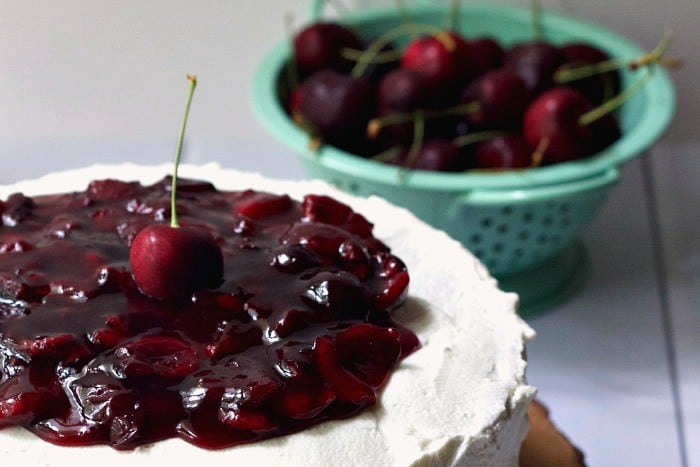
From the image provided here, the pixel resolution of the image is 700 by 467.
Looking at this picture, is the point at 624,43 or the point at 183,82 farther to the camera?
the point at 183,82

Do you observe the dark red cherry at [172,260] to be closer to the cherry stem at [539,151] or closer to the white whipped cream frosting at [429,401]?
the white whipped cream frosting at [429,401]

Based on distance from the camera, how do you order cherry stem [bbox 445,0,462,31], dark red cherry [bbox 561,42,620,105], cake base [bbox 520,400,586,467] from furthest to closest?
cherry stem [bbox 445,0,462,31] < dark red cherry [bbox 561,42,620,105] < cake base [bbox 520,400,586,467]

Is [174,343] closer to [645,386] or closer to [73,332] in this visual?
[73,332]

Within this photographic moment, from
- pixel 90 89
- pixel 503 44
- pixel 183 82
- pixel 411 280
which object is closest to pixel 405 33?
pixel 503 44

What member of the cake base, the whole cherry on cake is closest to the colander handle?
the cake base

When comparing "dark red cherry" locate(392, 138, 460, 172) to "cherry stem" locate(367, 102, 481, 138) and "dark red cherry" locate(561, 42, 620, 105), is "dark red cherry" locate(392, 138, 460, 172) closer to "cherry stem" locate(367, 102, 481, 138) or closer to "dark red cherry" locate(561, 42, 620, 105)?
"cherry stem" locate(367, 102, 481, 138)

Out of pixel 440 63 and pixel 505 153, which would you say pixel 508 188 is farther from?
pixel 440 63

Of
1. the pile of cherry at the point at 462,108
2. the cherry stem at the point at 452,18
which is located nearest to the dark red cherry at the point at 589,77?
the pile of cherry at the point at 462,108
